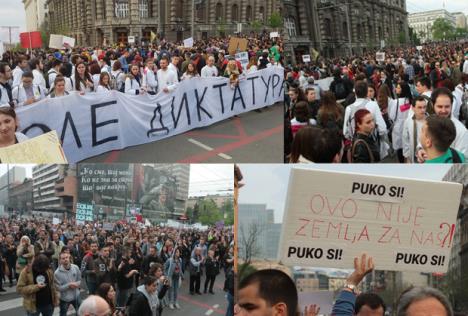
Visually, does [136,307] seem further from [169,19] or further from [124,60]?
[169,19]

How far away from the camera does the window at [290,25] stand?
14.7 metres

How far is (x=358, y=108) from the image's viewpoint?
7641mm

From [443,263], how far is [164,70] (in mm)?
9867

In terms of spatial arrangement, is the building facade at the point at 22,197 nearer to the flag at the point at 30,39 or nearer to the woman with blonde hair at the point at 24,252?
the woman with blonde hair at the point at 24,252

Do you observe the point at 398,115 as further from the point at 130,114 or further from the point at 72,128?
the point at 72,128

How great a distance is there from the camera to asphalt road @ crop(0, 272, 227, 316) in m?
4.09

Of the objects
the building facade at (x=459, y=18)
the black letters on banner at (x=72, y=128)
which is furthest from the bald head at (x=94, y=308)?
the building facade at (x=459, y=18)

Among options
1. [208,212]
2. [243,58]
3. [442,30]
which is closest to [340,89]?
[243,58]

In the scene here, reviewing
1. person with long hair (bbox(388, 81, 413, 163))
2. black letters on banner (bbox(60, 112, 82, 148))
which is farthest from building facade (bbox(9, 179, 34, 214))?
person with long hair (bbox(388, 81, 413, 163))

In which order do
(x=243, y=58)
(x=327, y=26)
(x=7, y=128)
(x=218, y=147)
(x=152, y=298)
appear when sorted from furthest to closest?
(x=327, y=26) < (x=243, y=58) < (x=218, y=147) < (x=7, y=128) < (x=152, y=298)

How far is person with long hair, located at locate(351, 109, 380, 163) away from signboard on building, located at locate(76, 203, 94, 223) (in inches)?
93.1

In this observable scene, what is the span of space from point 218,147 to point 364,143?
5971 millimetres

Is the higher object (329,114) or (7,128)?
(7,128)

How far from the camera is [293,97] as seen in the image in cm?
938
